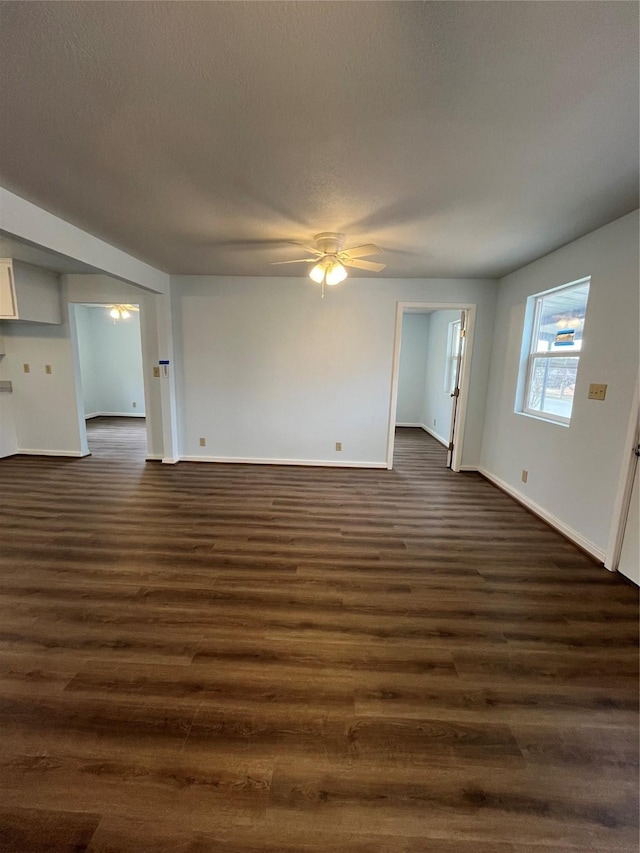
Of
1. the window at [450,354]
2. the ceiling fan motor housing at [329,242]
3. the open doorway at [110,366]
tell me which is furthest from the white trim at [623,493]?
the open doorway at [110,366]

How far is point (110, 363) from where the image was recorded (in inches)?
306

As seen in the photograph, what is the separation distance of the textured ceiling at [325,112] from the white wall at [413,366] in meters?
4.87

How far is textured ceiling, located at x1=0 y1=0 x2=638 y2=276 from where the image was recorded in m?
1.08

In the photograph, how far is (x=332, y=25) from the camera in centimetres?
Result: 108

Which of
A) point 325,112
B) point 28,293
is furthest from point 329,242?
point 28,293

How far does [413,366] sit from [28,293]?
21.8 feet

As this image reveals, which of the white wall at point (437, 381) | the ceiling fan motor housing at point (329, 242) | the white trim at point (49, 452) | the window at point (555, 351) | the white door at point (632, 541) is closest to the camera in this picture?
the white door at point (632, 541)

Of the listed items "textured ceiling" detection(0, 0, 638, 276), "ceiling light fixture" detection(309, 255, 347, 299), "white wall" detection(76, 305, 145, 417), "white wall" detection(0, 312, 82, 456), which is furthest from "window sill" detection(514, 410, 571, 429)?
"white wall" detection(76, 305, 145, 417)

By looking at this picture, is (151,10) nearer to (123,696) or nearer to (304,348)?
(123,696)

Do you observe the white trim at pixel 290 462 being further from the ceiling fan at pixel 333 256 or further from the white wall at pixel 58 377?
the ceiling fan at pixel 333 256

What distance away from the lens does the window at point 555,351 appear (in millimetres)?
2980

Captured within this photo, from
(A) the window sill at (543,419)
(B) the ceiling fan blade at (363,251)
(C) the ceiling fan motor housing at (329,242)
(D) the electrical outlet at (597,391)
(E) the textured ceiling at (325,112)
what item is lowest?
(A) the window sill at (543,419)

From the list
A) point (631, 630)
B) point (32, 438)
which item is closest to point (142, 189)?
point (631, 630)

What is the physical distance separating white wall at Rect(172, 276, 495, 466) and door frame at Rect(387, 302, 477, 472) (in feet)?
0.22
